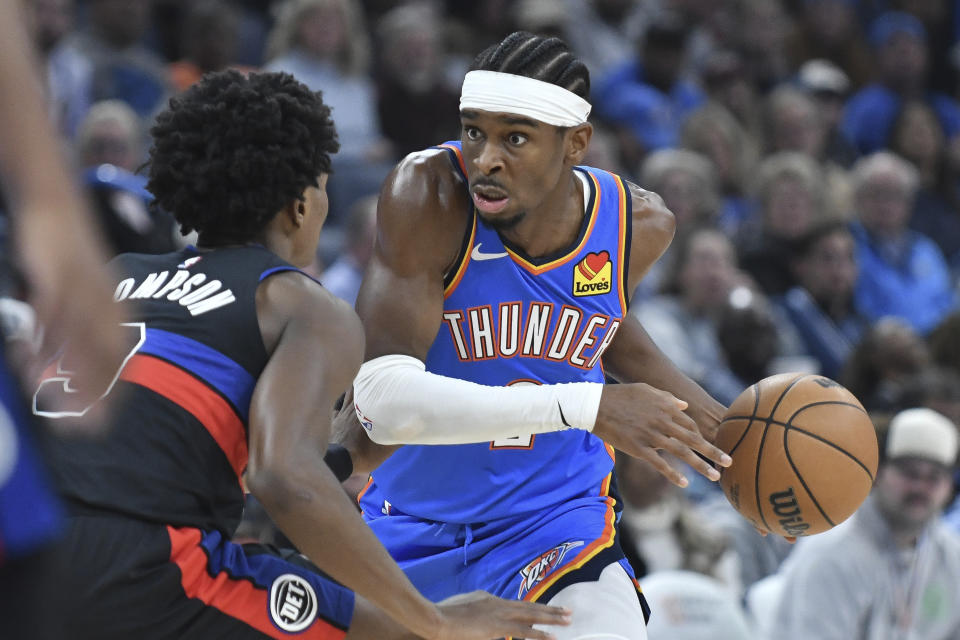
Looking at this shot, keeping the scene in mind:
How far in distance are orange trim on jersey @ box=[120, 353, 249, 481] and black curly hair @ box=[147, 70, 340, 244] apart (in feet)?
1.43

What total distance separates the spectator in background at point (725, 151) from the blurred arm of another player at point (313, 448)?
6.93m

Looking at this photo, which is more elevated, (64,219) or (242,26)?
(64,219)

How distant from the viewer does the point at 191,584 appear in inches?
115

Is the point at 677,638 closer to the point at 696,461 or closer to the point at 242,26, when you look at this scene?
the point at 696,461

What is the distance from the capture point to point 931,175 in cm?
1116

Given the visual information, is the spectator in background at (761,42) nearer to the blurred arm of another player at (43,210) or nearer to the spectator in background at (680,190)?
the spectator in background at (680,190)

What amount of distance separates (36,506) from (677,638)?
13.0 ft

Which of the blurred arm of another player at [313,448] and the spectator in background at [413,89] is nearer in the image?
the blurred arm of another player at [313,448]

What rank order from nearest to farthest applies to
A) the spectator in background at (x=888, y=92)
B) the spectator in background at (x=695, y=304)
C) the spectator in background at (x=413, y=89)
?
the spectator in background at (x=695, y=304)
the spectator in background at (x=413, y=89)
the spectator in background at (x=888, y=92)

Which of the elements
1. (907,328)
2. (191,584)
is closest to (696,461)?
(191,584)

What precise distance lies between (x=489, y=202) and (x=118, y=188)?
10.4 ft

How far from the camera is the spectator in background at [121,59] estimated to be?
8000 mm

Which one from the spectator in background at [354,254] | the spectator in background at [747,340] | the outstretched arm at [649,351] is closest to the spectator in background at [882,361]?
the spectator in background at [747,340]

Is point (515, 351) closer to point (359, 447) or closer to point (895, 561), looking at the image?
point (359, 447)
